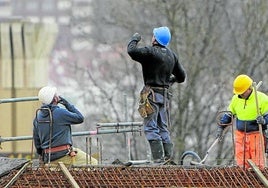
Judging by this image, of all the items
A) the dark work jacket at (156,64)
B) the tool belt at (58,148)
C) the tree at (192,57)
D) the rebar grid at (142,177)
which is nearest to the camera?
the rebar grid at (142,177)

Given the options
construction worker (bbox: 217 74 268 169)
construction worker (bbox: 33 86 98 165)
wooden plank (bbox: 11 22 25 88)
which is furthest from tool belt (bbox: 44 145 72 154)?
wooden plank (bbox: 11 22 25 88)

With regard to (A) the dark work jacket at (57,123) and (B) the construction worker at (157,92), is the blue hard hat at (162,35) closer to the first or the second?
(B) the construction worker at (157,92)

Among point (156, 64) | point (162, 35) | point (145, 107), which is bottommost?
point (145, 107)

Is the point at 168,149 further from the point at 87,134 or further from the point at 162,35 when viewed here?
the point at 87,134

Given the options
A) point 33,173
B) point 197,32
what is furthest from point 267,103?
point 197,32

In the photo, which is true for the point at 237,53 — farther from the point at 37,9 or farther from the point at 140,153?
the point at 37,9

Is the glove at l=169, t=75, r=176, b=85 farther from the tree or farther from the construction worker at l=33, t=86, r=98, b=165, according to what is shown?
the tree

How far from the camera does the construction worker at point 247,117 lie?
55.0 ft

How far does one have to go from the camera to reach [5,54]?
1476 inches

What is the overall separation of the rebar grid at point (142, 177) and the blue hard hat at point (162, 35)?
2641 millimetres

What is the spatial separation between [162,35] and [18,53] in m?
21.2

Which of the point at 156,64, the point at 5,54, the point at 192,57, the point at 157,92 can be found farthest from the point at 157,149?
the point at 192,57

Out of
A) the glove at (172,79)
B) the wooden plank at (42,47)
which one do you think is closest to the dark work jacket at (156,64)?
the glove at (172,79)

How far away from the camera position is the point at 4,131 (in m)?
34.0
